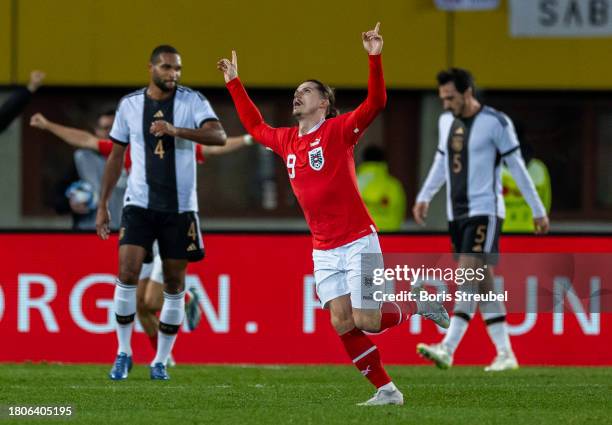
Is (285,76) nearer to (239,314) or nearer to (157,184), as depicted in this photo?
(239,314)

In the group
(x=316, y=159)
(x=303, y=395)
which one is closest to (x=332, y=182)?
(x=316, y=159)

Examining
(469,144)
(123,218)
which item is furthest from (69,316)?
(469,144)

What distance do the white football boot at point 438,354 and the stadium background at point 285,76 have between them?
7.73 metres

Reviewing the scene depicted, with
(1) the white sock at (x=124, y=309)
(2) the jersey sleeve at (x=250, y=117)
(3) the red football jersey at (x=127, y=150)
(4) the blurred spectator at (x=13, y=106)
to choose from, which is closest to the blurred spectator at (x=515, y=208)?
(3) the red football jersey at (x=127, y=150)

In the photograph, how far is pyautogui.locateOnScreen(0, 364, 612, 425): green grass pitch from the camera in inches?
365

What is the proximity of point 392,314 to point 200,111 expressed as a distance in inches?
98.2

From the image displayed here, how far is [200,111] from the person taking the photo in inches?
461

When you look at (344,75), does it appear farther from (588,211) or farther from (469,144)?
(469,144)

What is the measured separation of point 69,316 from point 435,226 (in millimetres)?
7314

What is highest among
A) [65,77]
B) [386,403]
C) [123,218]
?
[65,77]

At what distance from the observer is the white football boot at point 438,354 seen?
12.4 metres

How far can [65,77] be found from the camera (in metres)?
20.4

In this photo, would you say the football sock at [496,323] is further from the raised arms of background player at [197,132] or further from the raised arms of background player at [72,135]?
the raised arms of background player at [197,132]

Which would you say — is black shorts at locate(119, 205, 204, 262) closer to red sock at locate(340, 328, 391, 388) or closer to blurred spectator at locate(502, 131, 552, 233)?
red sock at locate(340, 328, 391, 388)
